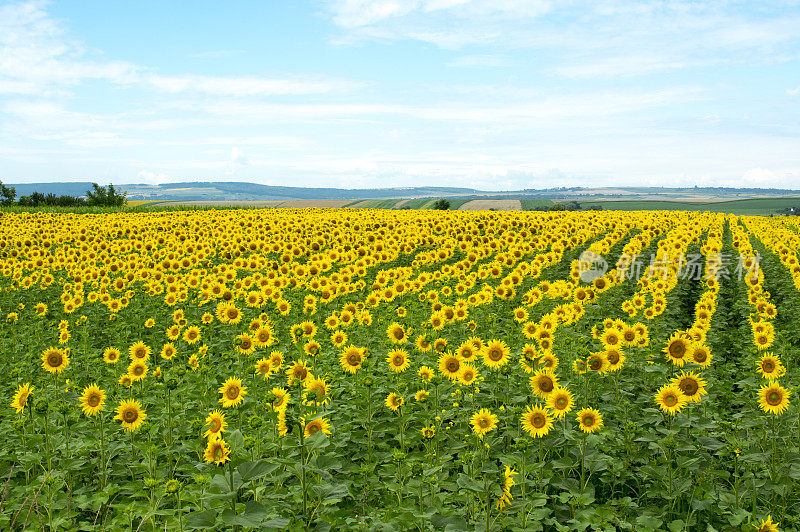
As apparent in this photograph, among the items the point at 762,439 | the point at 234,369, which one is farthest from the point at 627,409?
the point at 234,369

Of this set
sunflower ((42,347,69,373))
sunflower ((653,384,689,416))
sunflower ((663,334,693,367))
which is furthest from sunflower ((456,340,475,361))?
sunflower ((42,347,69,373))

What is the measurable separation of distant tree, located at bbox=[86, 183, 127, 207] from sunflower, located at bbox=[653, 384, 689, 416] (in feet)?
245

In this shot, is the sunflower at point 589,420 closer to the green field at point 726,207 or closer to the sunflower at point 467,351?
the sunflower at point 467,351

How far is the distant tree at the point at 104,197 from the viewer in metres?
69.4

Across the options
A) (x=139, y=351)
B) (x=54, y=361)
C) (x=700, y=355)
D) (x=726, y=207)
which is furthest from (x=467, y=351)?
(x=726, y=207)

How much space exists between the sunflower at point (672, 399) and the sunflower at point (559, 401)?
1.04 metres

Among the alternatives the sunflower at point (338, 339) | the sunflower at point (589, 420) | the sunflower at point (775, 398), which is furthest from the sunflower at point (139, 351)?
the sunflower at point (775, 398)

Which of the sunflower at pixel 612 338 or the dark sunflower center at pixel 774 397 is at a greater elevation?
the sunflower at pixel 612 338

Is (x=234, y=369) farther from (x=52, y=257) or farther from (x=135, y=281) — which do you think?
(x=52, y=257)

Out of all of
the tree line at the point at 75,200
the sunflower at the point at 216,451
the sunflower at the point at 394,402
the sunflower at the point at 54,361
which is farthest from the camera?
the tree line at the point at 75,200

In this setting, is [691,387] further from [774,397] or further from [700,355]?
[700,355]

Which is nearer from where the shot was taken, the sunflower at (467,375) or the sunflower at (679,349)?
the sunflower at (467,375)

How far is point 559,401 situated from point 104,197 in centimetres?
7797

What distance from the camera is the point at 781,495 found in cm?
550
